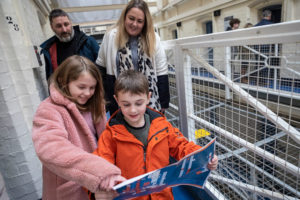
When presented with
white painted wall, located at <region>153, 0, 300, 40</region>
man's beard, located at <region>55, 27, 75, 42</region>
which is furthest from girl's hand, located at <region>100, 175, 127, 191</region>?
white painted wall, located at <region>153, 0, 300, 40</region>

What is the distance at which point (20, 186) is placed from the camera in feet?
5.77

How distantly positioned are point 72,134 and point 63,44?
1556 millimetres

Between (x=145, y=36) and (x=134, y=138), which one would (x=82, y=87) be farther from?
(x=145, y=36)

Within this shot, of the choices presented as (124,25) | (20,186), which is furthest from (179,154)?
(20,186)

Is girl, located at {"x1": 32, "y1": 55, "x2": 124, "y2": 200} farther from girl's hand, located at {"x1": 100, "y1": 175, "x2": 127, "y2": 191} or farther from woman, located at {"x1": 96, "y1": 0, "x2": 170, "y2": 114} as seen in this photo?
woman, located at {"x1": 96, "y1": 0, "x2": 170, "y2": 114}

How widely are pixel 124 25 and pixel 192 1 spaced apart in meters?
8.56

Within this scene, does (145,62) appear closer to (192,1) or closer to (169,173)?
(169,173)

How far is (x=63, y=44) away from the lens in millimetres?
2133

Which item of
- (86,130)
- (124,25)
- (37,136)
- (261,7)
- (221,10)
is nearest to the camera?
(37,136)

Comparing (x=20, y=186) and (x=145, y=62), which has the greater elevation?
(x=145, y=62)

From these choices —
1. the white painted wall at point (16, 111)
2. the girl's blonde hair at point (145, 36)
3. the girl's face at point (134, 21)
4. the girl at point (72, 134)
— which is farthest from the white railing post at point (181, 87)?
the white painted wall at point (16, 111)

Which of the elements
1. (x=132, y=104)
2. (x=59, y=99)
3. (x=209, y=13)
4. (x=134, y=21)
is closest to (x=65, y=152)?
(x=59, y=99)

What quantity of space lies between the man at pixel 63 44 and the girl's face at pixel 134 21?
26.4 inches

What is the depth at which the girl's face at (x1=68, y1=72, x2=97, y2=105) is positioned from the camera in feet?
3.44
